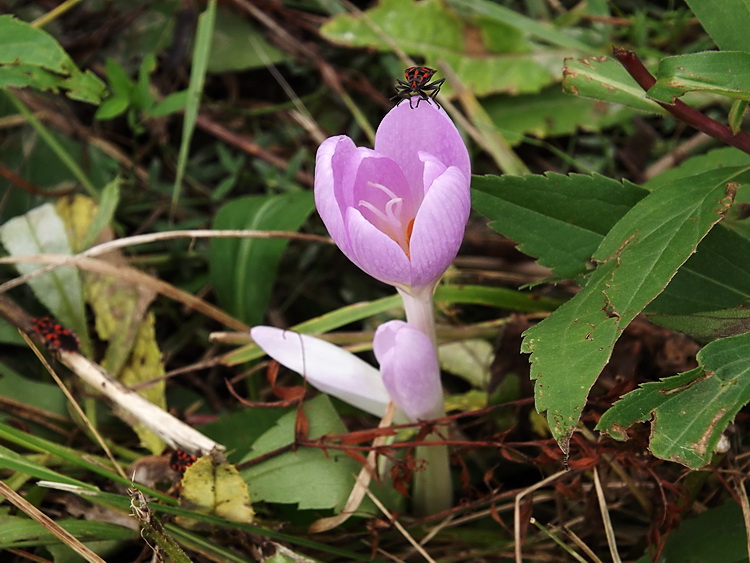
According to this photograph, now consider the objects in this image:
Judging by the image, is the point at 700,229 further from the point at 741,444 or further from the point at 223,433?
the point at 223,433

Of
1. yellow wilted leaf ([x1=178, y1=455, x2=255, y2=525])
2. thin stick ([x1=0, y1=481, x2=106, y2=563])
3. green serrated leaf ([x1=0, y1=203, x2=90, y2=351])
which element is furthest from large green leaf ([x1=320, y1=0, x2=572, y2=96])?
thin stick ([x1=0, y1=481, x2=106, y2=563])

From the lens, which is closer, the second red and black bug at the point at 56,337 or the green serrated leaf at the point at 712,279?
the green serrated leaf at the point at 712,279

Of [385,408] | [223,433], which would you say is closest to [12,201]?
[223,433]

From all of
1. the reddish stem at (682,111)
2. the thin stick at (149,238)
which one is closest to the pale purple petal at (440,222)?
the reddish stem at (682,111)

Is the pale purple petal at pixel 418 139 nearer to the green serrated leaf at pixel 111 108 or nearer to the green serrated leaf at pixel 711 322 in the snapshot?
the green serrated leaf at pixel 711 322

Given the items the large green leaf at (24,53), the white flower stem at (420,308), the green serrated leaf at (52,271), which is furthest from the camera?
the green serrated leaf at (52,271)

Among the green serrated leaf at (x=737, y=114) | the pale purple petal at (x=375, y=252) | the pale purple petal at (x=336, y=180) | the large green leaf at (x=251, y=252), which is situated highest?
the green serrated leaf at (x=737, y=114)
